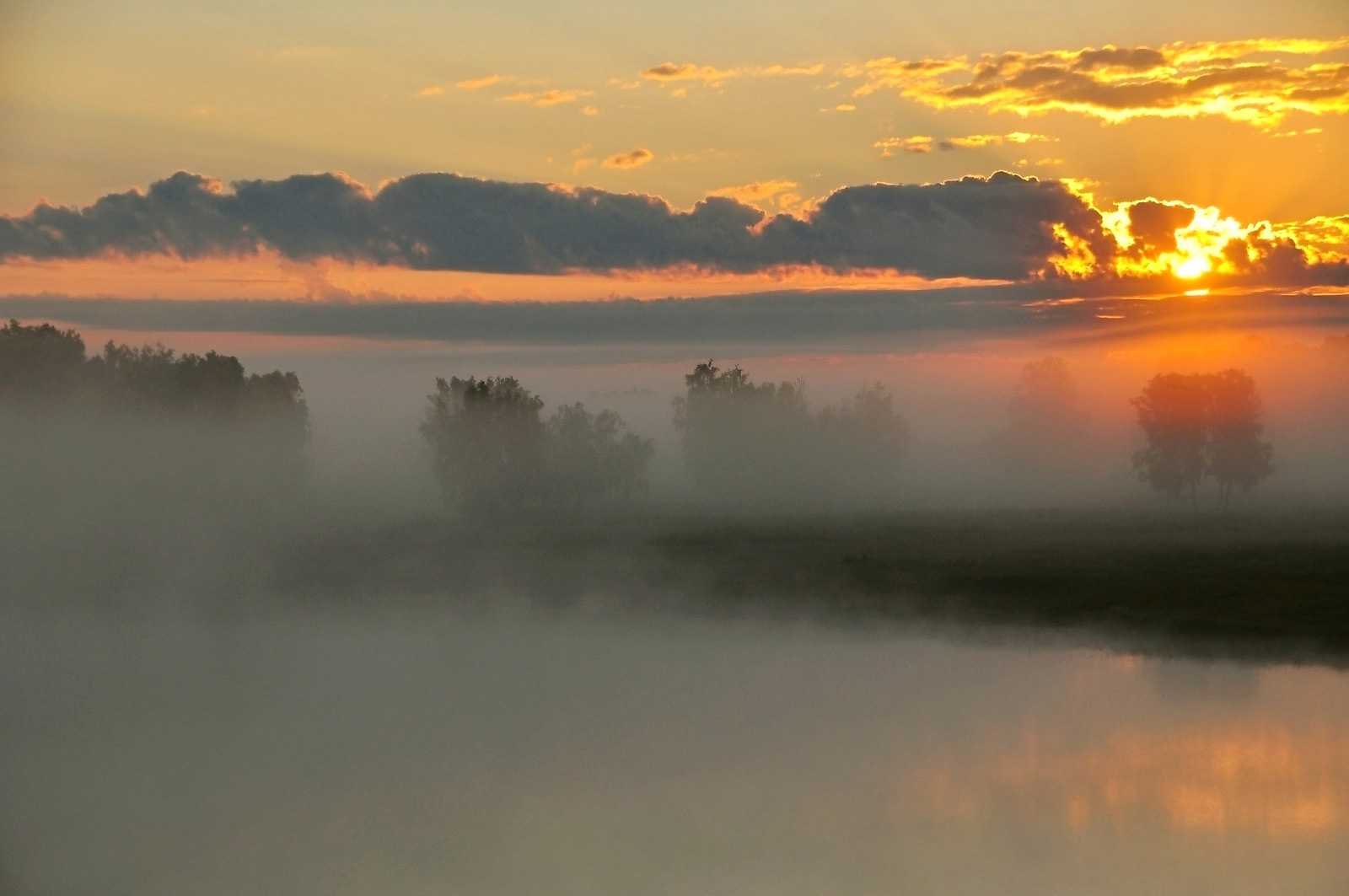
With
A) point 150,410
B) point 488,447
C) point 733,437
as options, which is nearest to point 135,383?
point 150,410

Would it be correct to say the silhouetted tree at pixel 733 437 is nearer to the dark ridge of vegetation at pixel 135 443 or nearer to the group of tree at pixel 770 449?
the group of tree at pixel 770 449

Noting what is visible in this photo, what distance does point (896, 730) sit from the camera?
3728cm

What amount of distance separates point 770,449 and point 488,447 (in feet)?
107

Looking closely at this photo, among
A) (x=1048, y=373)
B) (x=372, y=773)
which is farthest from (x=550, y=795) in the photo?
(x=1048, y=373)

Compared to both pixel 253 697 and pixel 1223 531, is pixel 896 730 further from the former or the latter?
pixel 1223 531

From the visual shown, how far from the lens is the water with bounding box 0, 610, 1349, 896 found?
90.1 ft

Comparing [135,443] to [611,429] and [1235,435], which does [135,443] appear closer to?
[611,429]

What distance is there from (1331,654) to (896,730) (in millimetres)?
17675

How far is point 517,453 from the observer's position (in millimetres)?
109750

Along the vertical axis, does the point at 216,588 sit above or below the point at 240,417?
below

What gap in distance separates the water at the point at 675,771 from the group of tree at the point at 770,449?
248 feet

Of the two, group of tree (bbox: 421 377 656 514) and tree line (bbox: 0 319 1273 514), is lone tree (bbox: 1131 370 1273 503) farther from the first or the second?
group of tree (bbox: 421 377 656 514)

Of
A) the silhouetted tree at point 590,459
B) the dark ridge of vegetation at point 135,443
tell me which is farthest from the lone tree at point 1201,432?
the dark ridge of vegetation at point 135,443

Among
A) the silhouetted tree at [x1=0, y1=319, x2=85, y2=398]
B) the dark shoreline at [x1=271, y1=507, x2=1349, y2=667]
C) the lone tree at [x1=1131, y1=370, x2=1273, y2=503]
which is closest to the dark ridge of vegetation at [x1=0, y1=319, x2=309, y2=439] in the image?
the silhouetted tree at [x1=0, y1=319, x2=85, y2=398]
